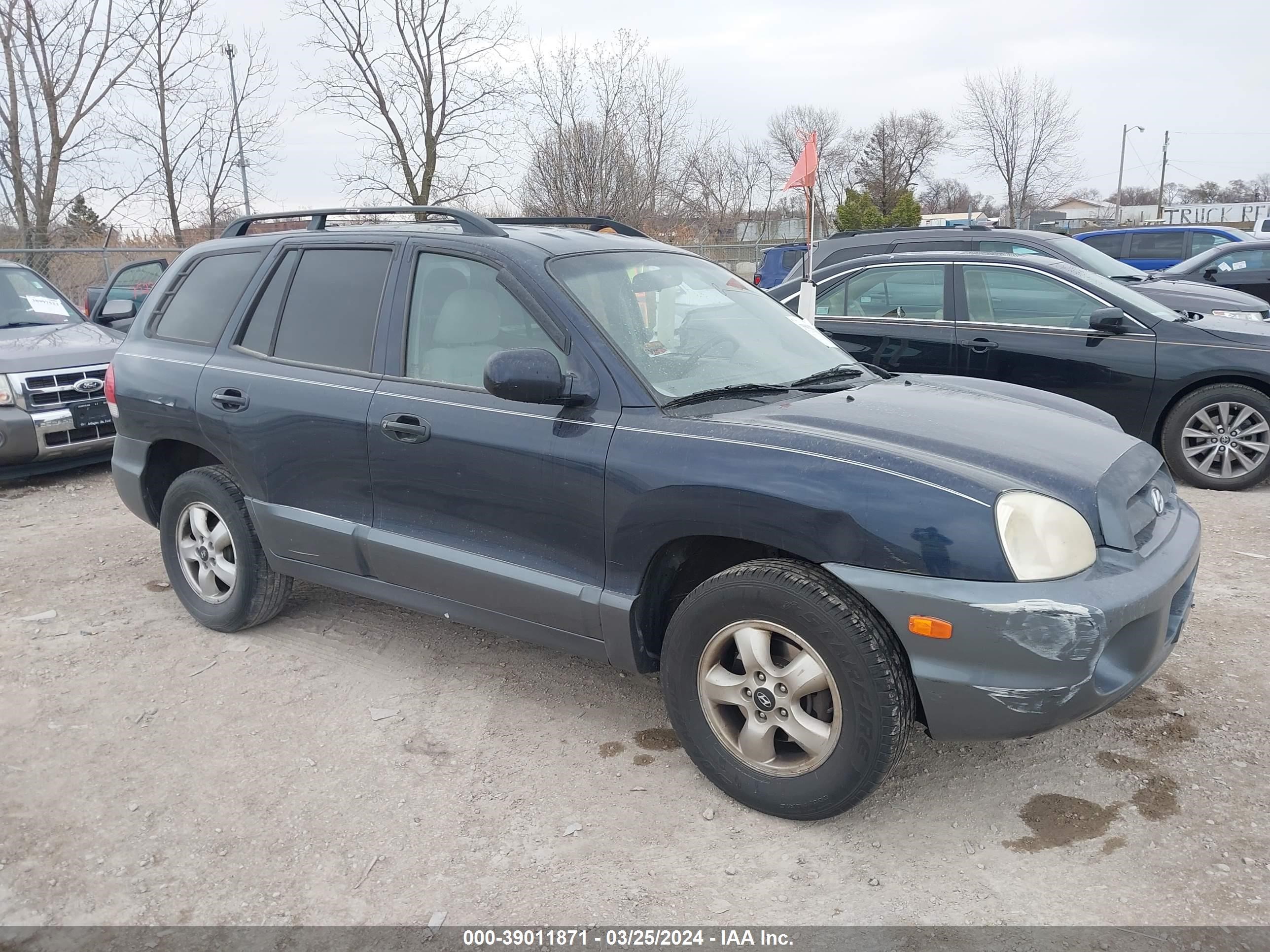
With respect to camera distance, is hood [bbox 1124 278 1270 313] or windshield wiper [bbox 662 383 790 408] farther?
hood [bbox 1124 278 1270 313]

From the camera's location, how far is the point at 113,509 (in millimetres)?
7023

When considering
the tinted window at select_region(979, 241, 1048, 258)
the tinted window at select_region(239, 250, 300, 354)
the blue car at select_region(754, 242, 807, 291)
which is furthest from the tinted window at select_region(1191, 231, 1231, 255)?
the tinted window at select_region(239, 250, 300, 354)

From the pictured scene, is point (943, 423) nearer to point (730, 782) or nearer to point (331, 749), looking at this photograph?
point (730, 782)

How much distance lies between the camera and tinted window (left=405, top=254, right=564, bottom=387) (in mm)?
3520

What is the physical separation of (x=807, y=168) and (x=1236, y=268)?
6807 millimetres

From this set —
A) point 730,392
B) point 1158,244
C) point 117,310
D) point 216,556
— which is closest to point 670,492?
point 730,392

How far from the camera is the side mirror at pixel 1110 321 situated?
6.66 m

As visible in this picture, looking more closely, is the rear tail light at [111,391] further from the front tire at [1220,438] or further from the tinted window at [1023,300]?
the front tire at [1220,438]

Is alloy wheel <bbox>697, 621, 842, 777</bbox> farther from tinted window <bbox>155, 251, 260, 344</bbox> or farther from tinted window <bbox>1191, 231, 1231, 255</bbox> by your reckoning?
tinted window <bbox>1191, 231, 1231, 255</bbox>

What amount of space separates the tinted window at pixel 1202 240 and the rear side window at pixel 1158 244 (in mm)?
122

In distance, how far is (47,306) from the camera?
865 cm

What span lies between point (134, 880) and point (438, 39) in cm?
1371

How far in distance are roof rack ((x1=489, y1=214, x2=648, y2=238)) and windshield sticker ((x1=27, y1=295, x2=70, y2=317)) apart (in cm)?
609

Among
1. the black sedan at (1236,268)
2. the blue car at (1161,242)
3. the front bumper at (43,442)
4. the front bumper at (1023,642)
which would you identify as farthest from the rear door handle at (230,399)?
the blue car at (1161,242)
